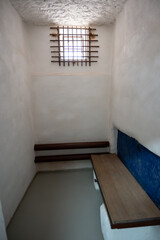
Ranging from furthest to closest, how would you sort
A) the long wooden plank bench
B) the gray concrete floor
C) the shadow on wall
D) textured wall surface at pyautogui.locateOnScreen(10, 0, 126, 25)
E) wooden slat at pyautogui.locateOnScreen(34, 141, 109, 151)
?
wooden slat at pyautogui.locateOnScreen(34, 141, 109, 151) → textured wall surface at pyautogui.locateOnScreen(10, 0, 126, 25) → the gray concrete floor → the shadow on wall → the long wooden plank bench

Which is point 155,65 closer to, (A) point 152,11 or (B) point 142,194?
(A) point 152,11

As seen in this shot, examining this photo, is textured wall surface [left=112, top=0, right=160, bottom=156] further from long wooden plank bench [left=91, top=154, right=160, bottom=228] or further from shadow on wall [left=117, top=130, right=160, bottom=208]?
long wooden plank bench [left=91, top=154, right=160, bottom=228]

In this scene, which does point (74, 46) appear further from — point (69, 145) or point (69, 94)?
point (69, 145)

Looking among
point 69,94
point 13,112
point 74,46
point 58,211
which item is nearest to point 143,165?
point 58,211

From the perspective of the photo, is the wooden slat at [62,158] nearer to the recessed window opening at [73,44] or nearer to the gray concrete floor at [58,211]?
the gray concrete floor at [58,211]

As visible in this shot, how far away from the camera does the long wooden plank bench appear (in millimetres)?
1153

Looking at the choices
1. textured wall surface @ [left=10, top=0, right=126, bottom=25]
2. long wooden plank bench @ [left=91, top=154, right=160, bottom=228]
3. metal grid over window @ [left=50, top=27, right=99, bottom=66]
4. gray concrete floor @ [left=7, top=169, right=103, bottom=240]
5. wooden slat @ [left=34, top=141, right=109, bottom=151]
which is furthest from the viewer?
wooden slat @ [left=34, top=141, right=109, bottom=151]

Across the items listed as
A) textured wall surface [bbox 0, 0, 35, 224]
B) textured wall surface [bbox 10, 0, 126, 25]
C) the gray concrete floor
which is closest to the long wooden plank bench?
the gray concrete floor

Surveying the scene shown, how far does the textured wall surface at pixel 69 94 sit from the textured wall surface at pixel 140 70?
47 cm

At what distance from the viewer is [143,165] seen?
1537mm

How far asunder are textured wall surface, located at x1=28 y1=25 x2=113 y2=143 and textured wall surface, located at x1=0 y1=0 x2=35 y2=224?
0.86 feet

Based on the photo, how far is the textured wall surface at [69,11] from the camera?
169 cm

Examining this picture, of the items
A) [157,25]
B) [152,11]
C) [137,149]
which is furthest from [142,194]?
[152,11]

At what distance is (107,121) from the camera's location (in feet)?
8.69
